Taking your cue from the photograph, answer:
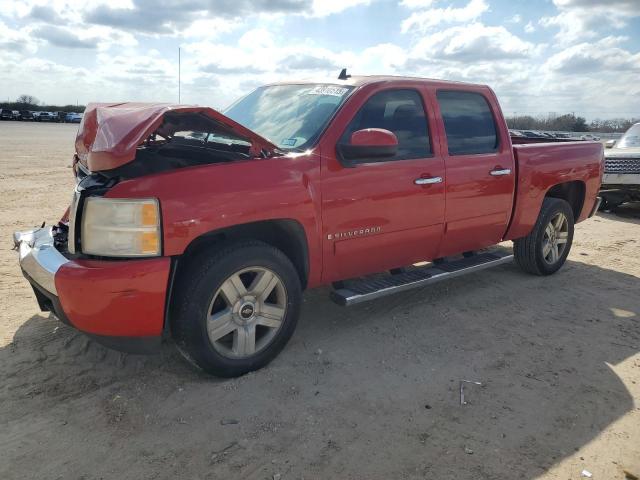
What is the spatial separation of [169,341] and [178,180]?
151 cm

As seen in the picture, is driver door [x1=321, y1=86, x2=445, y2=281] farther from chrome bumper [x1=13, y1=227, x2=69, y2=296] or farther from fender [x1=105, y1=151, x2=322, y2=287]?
chrome bumper [x1=13, y1=227, x2=69, y2=296]

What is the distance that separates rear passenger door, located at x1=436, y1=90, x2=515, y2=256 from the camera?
4551mm

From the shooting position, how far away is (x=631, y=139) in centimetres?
1122

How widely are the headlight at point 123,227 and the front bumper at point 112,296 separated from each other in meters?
0.07

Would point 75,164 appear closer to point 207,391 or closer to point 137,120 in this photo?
point 137,120

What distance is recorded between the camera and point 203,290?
3.20m

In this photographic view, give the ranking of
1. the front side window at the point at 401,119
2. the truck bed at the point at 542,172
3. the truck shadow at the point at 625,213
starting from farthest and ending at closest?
1. the truck shadow at the point at 625,213
2. the truck bed at the point at 542,172
3. the front side window at the point at 401,119

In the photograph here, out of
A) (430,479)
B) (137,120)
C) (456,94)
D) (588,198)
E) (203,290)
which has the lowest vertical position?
(430,479)

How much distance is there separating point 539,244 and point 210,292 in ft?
12.8

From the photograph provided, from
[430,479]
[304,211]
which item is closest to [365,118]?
[304,211]

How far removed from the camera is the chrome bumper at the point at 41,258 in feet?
10.1

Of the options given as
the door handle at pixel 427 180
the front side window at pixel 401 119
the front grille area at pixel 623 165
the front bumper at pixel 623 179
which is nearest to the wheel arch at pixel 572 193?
the door handle at pixel 427 180

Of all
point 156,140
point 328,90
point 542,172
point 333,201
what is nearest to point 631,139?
point 542,172

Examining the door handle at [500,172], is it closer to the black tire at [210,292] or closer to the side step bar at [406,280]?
the side step bar at [406,280]
